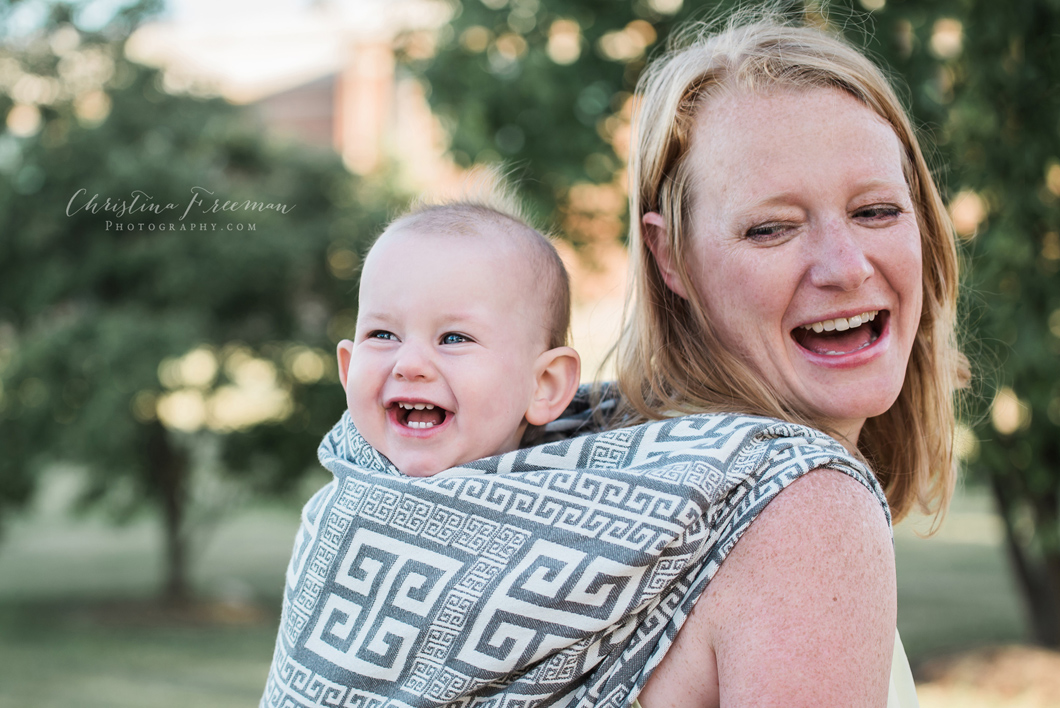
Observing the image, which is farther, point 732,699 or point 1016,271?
point 1016,271

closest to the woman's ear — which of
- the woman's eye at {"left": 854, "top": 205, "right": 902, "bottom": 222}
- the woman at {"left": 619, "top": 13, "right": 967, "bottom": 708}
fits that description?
the woman at {"left": 619, "top": 13, "right": 967, "bottom": 708}

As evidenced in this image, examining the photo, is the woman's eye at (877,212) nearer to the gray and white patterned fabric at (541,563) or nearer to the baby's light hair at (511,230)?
the gray and white patterned fabric at (541,563)

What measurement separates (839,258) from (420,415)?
0.66 meters

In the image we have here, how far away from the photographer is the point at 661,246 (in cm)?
163

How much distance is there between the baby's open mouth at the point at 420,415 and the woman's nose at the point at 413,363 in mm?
49

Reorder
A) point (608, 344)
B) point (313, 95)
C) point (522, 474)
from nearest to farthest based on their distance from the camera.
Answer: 1. point (522, 474)
2. point (608, 344)
3. point (313, 95)

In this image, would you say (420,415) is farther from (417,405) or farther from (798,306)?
(798,306)

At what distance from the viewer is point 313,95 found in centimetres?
3011

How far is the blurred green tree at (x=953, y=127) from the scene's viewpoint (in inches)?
193

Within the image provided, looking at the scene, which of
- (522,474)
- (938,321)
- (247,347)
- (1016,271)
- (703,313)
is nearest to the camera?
(522,474)

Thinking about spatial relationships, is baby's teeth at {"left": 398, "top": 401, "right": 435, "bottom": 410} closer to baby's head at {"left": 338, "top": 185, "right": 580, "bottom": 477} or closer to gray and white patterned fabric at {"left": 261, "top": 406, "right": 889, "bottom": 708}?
baby's head at {"left": 338, "top": 185, "right": 580, "bottom": 477}

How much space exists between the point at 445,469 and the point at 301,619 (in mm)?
298

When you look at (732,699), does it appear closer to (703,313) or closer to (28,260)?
(703,313)

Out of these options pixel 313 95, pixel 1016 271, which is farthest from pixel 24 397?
pixel 313 95
